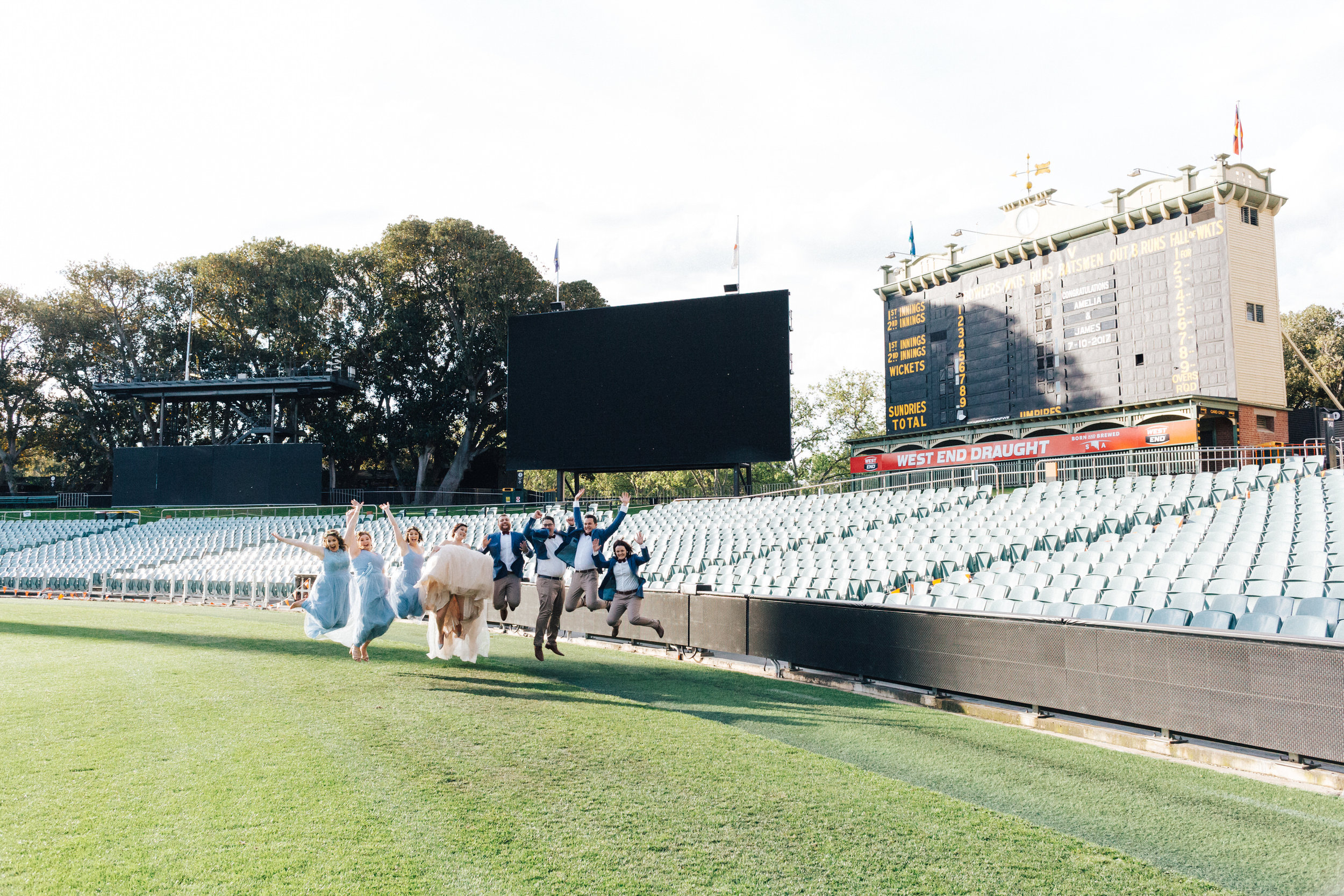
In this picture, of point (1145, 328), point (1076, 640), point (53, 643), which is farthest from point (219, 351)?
point (1076, 640)

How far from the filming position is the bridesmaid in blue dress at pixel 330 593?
31.9 feet

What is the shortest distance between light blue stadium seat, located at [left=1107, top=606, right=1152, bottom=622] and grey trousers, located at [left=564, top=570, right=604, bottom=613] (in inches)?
240

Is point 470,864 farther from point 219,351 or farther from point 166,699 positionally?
point 219,351

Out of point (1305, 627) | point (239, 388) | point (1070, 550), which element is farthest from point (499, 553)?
point (239, 388)

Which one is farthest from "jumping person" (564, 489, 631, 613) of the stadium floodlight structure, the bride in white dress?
the stadium floodlight structure

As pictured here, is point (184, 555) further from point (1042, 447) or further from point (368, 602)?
point (1042, 447)

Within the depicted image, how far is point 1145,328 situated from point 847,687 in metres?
22.3

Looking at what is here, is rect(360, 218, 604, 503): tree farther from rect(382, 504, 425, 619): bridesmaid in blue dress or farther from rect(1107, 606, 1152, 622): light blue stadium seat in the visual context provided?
rect(1107, 606, 1152, 622): light blue stadium seat

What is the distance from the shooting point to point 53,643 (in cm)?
1070

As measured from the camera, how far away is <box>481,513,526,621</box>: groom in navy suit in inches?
448

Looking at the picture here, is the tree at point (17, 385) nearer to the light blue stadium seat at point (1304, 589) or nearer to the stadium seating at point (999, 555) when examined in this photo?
the stadium seating at point (999, 555)

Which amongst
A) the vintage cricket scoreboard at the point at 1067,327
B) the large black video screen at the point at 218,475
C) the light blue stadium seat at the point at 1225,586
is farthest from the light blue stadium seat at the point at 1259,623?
the large black video screen at the point at 218,475

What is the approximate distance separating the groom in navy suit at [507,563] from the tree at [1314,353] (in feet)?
145

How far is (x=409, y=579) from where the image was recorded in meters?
10.3
